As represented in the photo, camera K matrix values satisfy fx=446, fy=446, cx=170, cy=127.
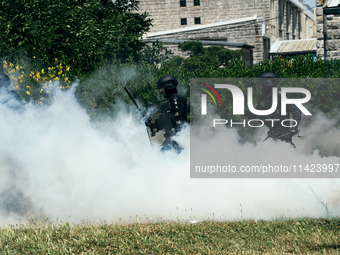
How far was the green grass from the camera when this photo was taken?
5.45 meters

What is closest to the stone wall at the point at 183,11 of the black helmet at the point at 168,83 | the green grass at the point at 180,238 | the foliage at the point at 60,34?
the foliage at the point at 60,34

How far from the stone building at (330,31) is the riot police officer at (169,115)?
839 centimetres

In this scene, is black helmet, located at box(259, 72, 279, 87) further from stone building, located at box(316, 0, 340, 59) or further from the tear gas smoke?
stone building, located at box(316, 0, 340, 59)

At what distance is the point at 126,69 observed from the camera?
12398mm

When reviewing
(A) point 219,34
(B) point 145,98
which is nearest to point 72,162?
(B) point 145,98

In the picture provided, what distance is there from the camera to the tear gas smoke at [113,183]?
7.32m

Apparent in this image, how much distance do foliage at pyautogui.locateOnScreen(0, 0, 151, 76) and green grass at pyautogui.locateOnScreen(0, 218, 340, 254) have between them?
23.2 ft

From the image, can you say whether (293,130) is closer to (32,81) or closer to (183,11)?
(32,81)

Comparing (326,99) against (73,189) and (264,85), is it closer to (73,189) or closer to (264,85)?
(264,85)

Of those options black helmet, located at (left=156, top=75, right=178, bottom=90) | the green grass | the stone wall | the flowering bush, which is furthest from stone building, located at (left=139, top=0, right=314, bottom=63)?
the green grass

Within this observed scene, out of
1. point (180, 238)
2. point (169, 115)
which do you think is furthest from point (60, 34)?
point (180, 238)

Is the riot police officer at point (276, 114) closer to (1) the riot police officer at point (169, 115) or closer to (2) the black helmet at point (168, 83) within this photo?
(1) the riot police officer at point (169, 115)

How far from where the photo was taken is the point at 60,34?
1323cm

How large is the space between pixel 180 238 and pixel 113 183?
2.42 meters
